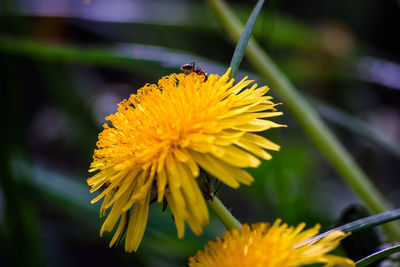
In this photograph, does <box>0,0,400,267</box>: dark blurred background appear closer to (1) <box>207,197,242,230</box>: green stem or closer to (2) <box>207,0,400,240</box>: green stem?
(2) <box>207,0,400,240</box>: green stem

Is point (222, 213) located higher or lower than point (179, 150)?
lower

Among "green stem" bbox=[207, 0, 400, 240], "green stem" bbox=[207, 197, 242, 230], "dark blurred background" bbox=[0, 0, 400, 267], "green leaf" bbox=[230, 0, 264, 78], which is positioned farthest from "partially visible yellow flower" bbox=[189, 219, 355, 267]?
"dark blurred background" bbox=[0, 0, 400, 267]

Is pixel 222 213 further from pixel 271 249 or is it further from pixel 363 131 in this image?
pixel 363 131

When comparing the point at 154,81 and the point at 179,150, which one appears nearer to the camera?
the point at 179,150

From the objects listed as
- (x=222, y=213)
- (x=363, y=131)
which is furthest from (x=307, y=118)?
(x=222, y=213)

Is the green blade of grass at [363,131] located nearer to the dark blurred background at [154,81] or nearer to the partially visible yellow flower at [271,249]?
the dark blurred background at [154,81]

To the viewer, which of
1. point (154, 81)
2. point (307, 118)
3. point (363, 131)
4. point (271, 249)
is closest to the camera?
point (271, 249)

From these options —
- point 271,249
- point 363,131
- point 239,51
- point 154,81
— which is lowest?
point 271,249
